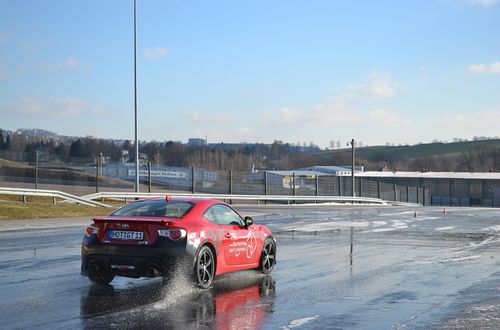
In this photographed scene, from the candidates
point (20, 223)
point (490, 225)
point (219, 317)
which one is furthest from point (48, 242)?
point (490, 225)

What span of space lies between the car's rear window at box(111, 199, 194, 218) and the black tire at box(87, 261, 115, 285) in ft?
3.23

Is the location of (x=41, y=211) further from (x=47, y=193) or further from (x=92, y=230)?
(x=92, y=230)

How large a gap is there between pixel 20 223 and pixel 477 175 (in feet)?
277

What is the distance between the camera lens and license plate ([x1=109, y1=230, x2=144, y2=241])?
10.0 metres

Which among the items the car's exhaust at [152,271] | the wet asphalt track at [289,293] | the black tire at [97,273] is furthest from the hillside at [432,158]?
the car's exhaust at [152,271]

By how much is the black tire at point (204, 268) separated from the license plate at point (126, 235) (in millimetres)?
877

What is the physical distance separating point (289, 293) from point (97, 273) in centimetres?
280

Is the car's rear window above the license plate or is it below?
above

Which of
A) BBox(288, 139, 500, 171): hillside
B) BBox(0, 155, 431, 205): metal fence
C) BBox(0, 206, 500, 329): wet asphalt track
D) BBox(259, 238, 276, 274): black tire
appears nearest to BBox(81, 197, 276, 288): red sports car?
BBox(0, 206, 500, 329): wet asphalt track

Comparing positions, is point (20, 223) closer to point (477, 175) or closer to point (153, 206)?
point (153, 206)

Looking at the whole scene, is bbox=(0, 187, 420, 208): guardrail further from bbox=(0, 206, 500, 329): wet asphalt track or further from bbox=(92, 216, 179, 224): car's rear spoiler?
bbox=(92, 216, 179, 224): car's rear spoiler

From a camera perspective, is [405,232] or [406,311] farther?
[405,232]

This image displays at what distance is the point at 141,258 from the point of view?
9.84 m

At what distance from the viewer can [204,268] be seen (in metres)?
10.5
